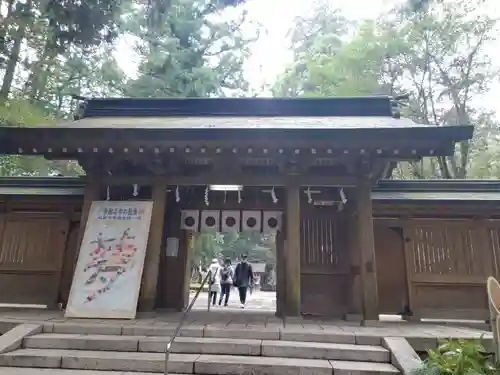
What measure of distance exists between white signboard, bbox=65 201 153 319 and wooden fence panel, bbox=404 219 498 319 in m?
5.80

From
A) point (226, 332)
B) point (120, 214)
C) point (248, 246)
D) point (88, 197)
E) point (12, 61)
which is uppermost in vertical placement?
point (12, 61)

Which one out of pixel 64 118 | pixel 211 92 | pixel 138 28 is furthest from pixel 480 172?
pixel 64 118

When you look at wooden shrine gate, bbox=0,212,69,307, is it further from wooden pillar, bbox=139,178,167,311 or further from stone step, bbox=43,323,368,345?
stone step, bbox=43,323,368,345

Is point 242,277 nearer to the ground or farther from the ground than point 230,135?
nearer to the ground

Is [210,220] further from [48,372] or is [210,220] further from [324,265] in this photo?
[48,372]

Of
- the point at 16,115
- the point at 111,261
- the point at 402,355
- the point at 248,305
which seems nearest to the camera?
the point at 402,355

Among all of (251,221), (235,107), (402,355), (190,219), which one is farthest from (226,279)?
(402,355)

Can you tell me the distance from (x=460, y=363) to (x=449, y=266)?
5.06 meters

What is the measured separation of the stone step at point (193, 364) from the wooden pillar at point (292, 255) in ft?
6.35

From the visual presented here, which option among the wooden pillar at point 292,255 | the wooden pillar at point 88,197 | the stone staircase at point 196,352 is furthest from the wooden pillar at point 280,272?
the wooden pillar at point 88,197

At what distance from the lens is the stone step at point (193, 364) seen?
4449mm

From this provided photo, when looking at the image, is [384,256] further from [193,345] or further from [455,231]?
[193,345]

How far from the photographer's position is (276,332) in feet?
17.8

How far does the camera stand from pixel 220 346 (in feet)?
16.6
